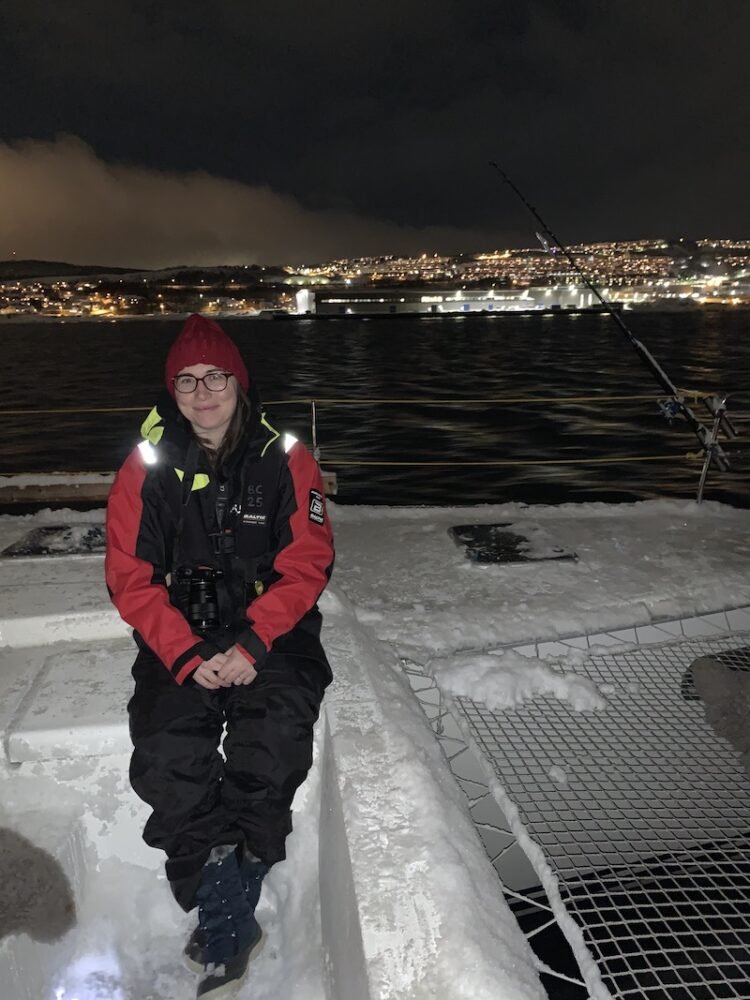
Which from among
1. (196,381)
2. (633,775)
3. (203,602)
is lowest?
(633,775)

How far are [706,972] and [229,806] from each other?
268cm

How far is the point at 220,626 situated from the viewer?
2385 mm

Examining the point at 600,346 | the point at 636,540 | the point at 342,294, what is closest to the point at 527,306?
the point at 342,294

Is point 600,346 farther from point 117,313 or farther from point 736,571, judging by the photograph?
point 117,313

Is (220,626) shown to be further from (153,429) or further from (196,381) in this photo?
(196,381)

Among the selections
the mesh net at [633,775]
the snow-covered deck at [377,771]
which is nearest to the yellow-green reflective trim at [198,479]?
the snow-covered deck at [377,771]

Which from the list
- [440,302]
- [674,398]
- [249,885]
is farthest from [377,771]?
[440,302]

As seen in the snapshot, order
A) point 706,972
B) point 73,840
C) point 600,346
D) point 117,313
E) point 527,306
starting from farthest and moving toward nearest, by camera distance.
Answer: point 117,313 < point 527,306 < point 600,346 < point 706,972 < point 73,840

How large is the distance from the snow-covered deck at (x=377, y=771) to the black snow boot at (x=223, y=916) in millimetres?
98

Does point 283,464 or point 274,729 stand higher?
point 283,464

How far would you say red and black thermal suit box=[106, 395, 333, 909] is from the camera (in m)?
2.01

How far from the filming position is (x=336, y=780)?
1979 millimetres

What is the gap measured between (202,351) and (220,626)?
3.25ft

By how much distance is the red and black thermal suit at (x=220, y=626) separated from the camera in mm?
2006
